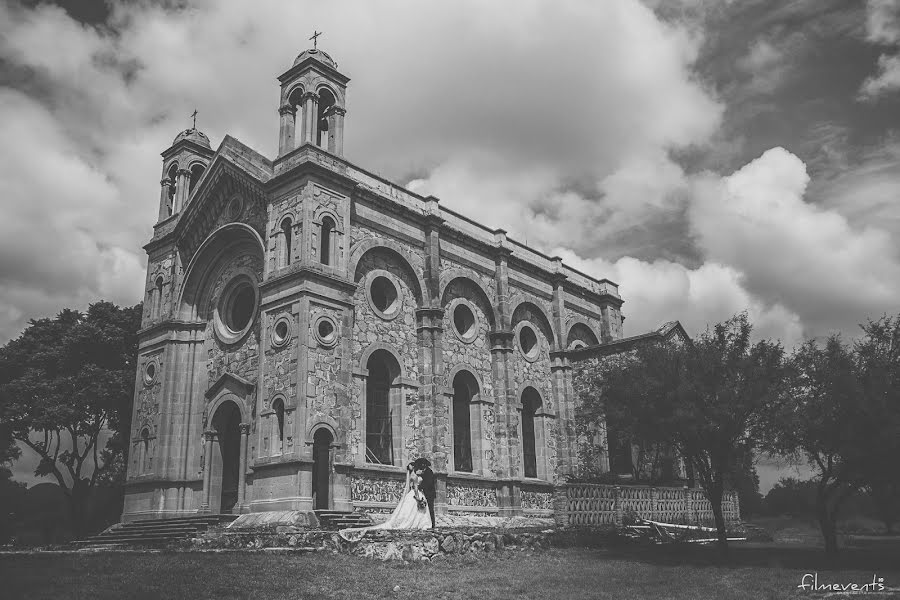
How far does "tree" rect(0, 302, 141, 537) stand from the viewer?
103 ft

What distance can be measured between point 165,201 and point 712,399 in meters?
23.7

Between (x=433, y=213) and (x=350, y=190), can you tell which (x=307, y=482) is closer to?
(x=350, y=190)

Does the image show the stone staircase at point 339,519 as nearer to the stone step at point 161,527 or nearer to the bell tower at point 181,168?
the stone step at point 161,527

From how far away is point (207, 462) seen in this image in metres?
26.2

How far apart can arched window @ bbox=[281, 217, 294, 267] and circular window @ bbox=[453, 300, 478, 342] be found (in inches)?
309

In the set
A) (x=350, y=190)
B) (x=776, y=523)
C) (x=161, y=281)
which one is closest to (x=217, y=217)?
(x=161, y=281)

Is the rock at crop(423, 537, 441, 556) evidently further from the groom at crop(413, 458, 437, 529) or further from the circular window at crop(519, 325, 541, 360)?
the circular window at crop(519, 325, 541, 360)

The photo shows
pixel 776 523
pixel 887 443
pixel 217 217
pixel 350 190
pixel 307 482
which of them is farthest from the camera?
pixel 776 523

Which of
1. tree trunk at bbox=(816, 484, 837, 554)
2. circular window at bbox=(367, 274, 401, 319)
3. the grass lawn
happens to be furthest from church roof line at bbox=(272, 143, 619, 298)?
tree trunk at bbox=(816, 484, 837, 554)

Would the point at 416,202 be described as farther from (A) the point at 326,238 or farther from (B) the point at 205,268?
(B) the point at 205,268

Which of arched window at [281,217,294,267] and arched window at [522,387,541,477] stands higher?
arched window at [281,217,294,267]

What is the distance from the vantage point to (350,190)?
25.6 m

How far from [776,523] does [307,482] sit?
25696mm

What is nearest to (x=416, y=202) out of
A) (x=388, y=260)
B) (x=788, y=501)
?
(x=388, y=260)
